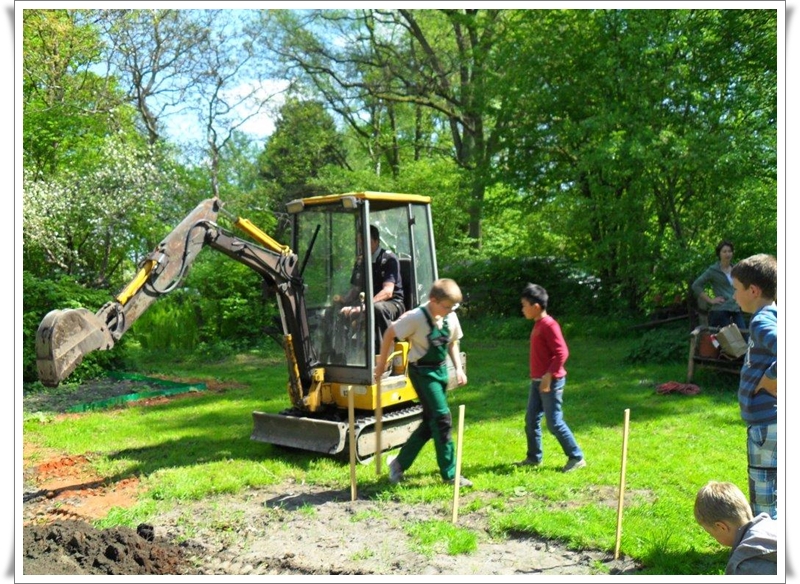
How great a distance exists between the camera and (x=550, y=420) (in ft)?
22.3

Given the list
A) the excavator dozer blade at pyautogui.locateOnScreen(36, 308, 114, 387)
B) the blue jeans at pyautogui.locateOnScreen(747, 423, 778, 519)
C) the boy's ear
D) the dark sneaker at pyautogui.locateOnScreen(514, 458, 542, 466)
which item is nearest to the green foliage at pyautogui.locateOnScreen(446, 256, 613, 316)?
the dark sneaker at pyautogui.locateOnScreen(514, 458, 542, 466)

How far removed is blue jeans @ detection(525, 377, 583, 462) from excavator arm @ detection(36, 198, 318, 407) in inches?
92.4

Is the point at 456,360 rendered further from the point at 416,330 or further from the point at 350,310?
the point at 350,310

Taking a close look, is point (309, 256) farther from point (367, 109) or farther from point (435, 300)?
Result: point (367, 109)

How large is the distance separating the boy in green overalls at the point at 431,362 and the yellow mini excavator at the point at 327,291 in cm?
69

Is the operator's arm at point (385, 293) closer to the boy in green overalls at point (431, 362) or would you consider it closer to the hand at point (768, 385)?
the boy in green overalls at point (431, 362)

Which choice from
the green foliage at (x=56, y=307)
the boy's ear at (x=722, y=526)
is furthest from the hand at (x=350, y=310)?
the green foliage at (x=56, y=307)

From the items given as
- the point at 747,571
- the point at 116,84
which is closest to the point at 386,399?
the point at 747,571

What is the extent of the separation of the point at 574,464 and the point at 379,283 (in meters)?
2.75

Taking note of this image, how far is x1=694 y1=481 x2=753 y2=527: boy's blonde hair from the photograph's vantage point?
3.74 m

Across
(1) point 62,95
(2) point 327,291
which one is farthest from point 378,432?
(1) point 62,95

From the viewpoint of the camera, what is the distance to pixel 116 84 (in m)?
20.6

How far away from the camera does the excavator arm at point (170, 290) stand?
5.80 m

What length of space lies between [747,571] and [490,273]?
16725 millimetres
